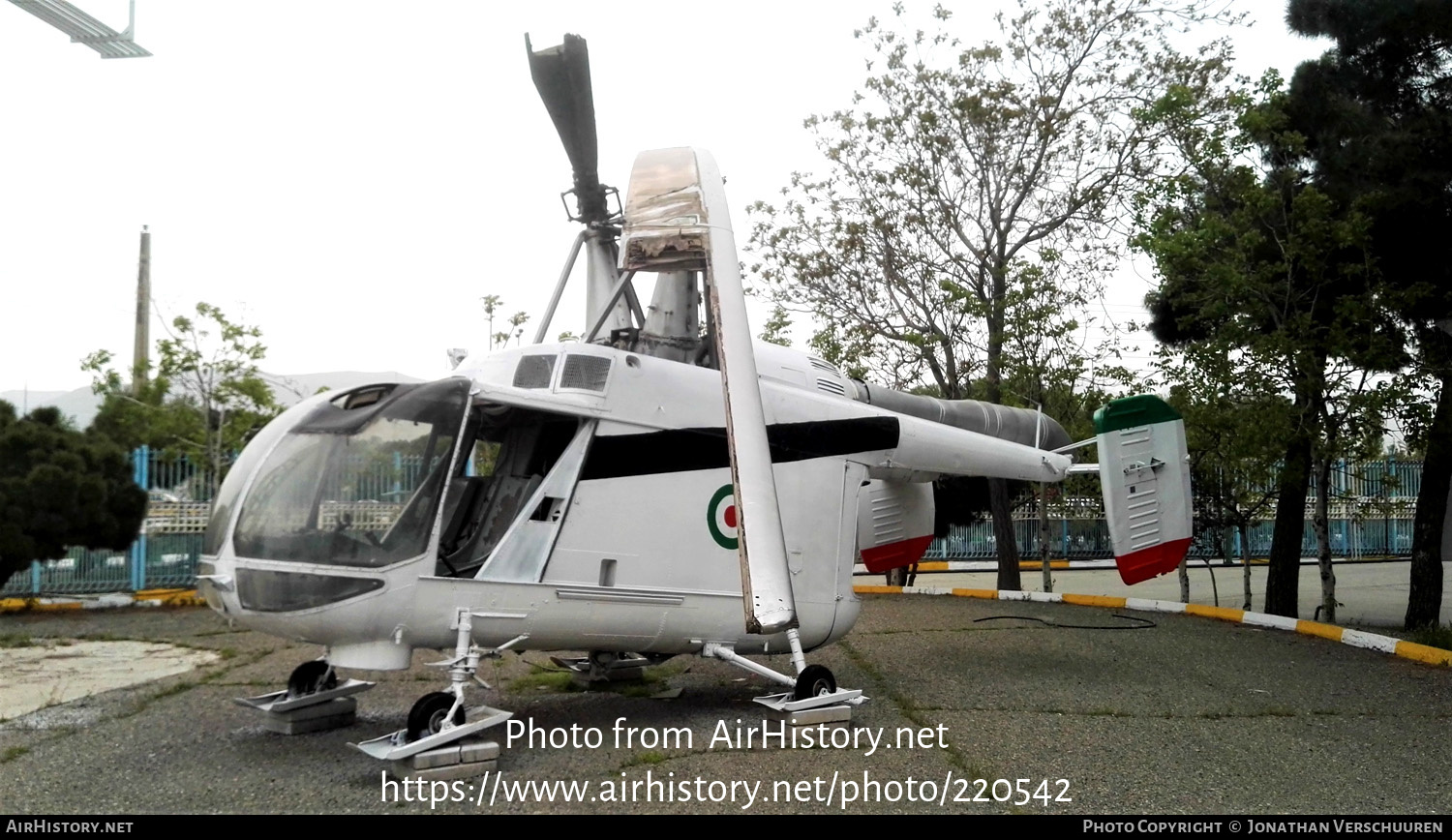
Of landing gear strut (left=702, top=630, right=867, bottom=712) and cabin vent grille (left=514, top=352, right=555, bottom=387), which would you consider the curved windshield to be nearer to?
cabin vent grille (left=514, top=352, right=555, bottom=387)

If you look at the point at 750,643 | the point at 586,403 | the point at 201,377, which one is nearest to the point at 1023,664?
the point at 750,643

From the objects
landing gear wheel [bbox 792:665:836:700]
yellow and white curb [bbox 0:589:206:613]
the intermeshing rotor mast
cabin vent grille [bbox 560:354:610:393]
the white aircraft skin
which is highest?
the intermeshing rotor mast

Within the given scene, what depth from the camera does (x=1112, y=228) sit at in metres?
15.5

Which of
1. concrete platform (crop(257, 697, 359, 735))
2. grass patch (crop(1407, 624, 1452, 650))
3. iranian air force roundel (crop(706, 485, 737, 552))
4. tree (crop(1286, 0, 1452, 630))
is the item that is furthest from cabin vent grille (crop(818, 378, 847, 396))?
grass patch (crop(1407, 624, 1452, 650))

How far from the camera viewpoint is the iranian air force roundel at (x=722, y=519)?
286 inches

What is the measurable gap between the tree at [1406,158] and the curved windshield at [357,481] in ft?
31.2

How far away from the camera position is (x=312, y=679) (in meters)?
7.26

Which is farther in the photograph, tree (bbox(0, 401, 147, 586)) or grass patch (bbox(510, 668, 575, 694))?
tree (bbox(0, 401, 147, 586))

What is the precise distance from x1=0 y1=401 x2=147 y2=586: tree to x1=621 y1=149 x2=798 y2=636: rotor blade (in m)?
10.9

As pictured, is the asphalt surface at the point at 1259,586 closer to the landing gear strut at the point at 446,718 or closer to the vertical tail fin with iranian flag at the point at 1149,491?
the vertical tail fin with iranian flag at the point at 1149,491

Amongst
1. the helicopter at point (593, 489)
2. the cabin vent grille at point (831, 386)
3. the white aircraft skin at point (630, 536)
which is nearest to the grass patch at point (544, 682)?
the helicopter at point (593, 489)

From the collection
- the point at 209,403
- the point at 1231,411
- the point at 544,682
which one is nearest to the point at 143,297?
the point at 209,403

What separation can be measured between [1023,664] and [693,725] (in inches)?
146

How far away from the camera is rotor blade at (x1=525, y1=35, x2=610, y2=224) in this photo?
655 cm
